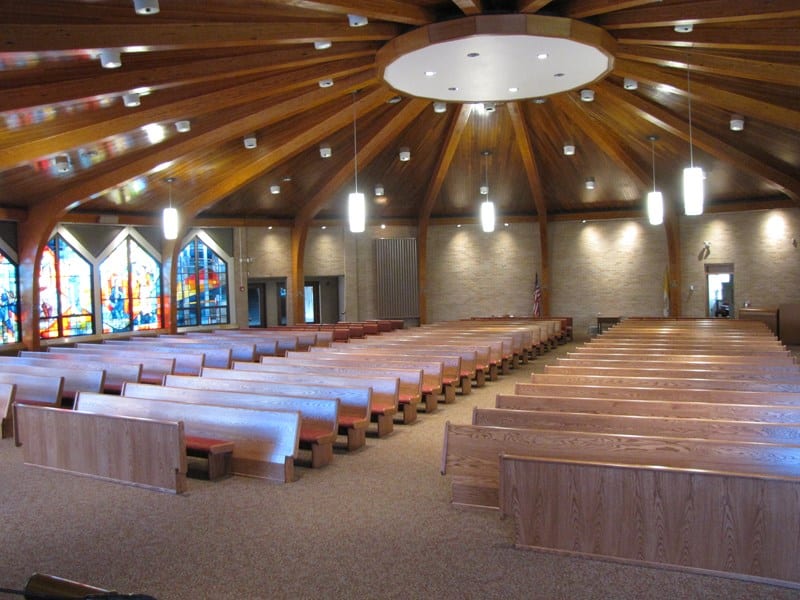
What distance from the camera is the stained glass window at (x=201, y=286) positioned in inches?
680

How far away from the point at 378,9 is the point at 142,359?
586 cm

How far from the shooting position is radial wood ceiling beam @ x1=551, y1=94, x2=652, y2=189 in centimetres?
1209

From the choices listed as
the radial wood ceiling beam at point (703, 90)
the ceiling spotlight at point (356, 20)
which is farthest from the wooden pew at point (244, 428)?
the radial wood ceiling beam at point (703, 90)

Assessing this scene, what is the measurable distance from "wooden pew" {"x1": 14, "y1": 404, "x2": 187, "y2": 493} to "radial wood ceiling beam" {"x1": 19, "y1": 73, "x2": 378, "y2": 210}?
514 cm

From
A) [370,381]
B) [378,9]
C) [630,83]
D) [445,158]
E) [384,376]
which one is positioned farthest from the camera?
[445,158]

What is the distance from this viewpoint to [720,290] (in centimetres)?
1819

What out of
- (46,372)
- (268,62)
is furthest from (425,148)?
(46,372)

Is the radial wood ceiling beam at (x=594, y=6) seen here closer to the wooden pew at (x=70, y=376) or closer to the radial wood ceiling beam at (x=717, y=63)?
the radial wood ceiling beam at (x=717, y=63)

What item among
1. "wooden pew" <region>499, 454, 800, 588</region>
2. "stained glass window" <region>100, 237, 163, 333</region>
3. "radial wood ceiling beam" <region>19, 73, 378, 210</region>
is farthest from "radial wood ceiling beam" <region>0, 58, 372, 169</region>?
"stained glass window" <region>100, 237, 163, 333</region>

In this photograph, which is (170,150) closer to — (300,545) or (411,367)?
(411,367)

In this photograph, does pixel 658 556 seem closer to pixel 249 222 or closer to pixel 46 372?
pixel 46 372

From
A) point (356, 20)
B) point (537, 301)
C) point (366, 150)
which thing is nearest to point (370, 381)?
point (356, 20)

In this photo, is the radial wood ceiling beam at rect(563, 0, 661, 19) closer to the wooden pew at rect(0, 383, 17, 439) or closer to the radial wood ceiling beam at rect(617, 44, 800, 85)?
the radial wood ceiling beam at rect(617, 44, 800, 85)

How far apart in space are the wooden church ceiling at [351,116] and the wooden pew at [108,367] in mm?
2710
